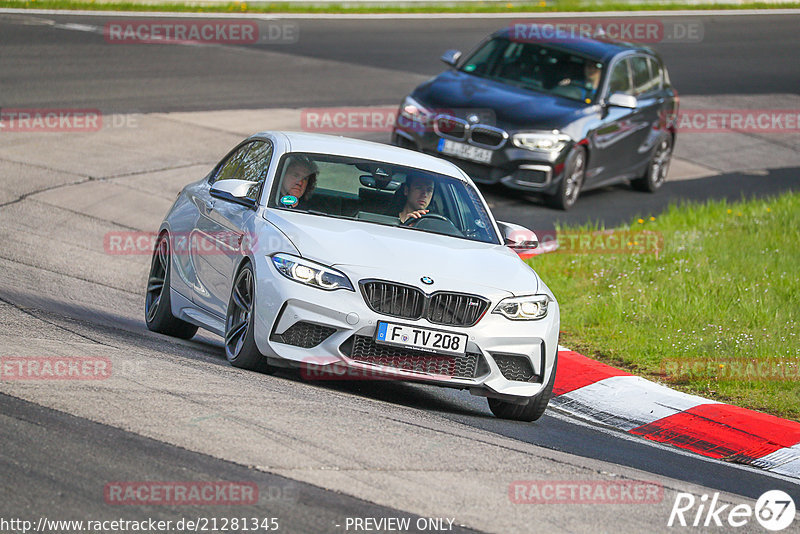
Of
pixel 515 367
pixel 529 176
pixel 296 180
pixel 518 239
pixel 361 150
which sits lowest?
pixel 529 176

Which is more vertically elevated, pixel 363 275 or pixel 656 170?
pixel 363 275

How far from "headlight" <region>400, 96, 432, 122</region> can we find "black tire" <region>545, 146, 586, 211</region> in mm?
1832

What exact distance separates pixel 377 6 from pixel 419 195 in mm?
24485

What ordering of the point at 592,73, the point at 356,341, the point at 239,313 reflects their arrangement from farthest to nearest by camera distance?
the point at 592,73 → the point at 239,313 → the point at 356,341

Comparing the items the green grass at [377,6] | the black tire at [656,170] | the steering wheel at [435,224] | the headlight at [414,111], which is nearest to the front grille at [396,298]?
the steering wheel at [435,224]

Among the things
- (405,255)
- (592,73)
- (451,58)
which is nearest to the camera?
(405,255)

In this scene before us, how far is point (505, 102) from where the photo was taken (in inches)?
620

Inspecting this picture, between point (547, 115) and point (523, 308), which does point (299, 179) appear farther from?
point (547, 115)

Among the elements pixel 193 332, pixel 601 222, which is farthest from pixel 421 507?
pixel 601 222

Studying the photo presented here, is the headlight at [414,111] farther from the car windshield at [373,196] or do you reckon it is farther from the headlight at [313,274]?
the headlight at [313,274]

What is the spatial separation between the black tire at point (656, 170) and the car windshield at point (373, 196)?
9.96 metres

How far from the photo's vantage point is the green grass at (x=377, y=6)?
26.7 metres

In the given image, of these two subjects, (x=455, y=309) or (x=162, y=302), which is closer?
(x=455, y=309)

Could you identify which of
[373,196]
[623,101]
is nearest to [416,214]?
[373,196]
